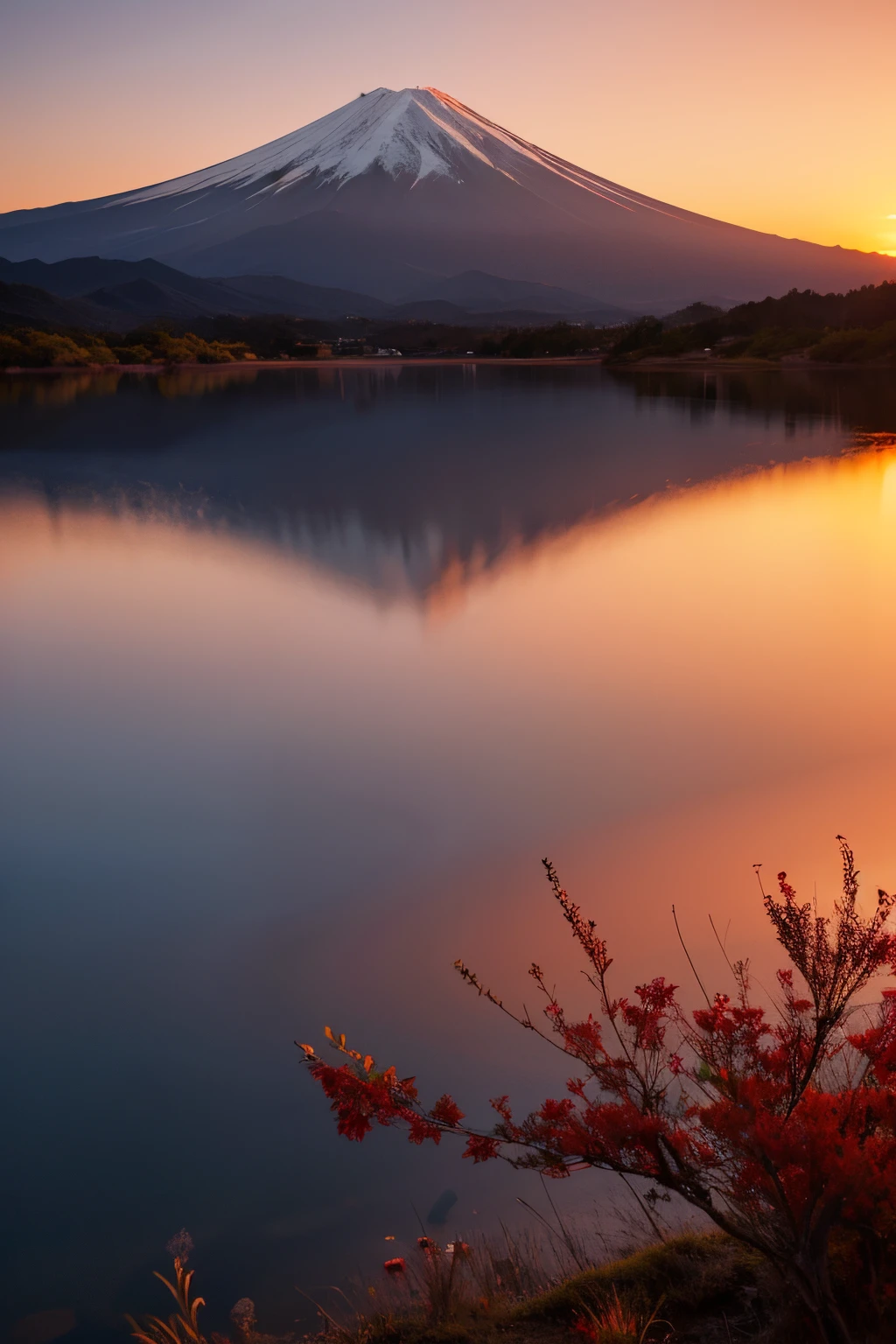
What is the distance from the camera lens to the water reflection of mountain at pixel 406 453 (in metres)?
11.5

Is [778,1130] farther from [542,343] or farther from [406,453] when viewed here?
[542,343]

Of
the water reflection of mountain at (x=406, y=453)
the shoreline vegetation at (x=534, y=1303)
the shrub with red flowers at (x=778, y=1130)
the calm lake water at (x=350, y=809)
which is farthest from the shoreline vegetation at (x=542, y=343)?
the shoreline vegetation at (x=534, y=1303)

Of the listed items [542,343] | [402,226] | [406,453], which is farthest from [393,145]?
[406,453]

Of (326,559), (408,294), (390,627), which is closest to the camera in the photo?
(390,627)

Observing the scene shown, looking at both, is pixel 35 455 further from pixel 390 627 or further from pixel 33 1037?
pixel 33 1037

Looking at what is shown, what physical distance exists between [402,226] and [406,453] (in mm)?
118436

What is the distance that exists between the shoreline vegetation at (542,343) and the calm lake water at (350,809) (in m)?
32.3

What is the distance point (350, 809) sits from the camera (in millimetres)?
4848

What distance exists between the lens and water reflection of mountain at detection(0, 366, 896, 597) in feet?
37.8

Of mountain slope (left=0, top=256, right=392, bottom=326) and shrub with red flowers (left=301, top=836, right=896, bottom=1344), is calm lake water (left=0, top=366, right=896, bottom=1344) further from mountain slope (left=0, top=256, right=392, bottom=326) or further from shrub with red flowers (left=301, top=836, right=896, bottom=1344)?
mountain slope (left=0, top=256, right=392, bottom=326)

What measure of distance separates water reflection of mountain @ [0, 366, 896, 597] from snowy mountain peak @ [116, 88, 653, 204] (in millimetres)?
77321

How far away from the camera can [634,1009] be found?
97.1 inches

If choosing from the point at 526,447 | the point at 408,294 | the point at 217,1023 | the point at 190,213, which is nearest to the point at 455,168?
the point at 408,294

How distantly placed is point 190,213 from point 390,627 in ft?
471
